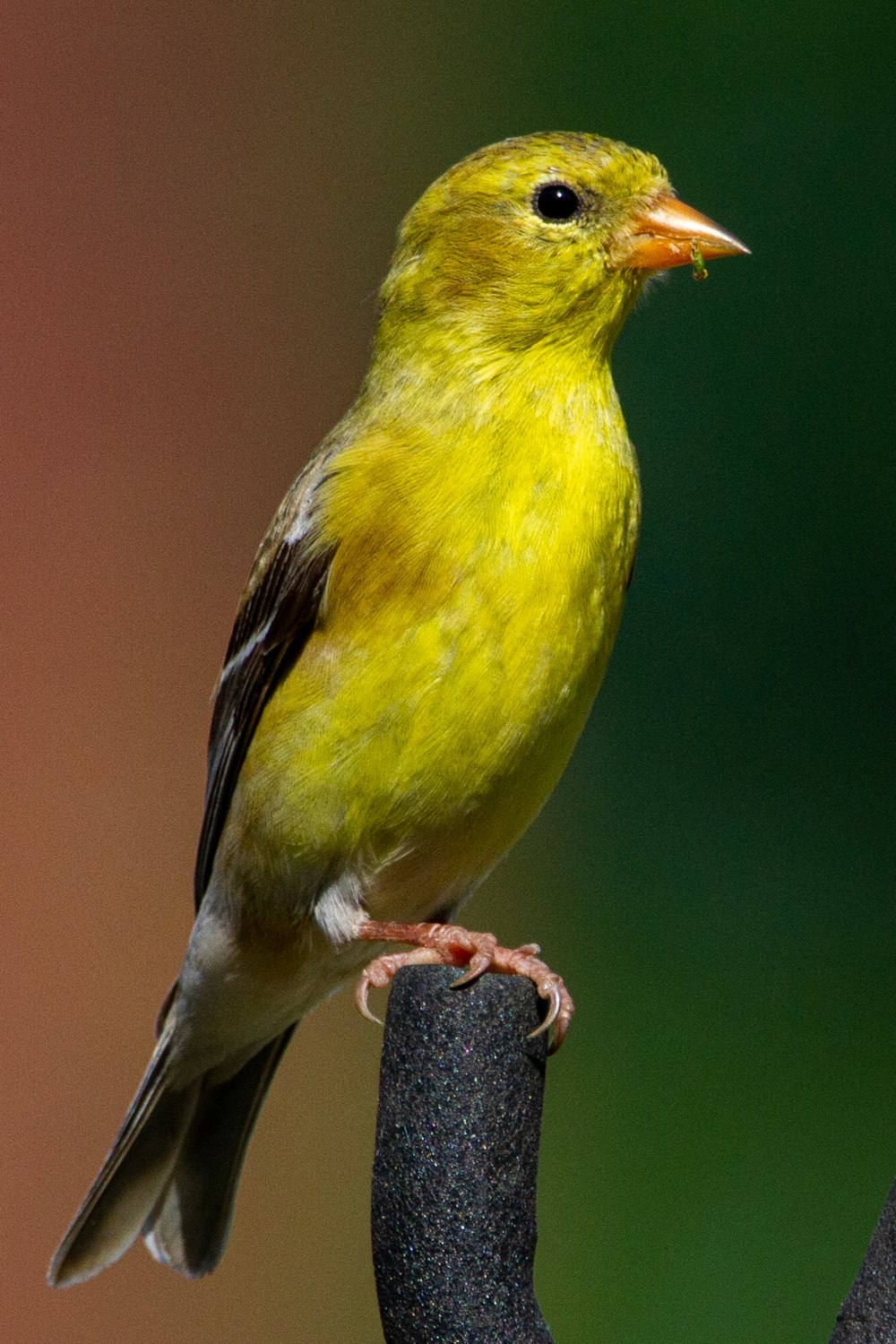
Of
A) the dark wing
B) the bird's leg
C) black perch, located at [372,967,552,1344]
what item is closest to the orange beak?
the dark wing

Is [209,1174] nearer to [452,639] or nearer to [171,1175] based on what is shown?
[171,1175]

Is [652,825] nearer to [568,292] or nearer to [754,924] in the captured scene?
[754,924]

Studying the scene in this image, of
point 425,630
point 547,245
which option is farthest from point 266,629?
point 547,245

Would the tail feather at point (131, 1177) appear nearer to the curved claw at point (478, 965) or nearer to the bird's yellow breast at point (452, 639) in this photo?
the bird's yellow breast at point (452, 639)

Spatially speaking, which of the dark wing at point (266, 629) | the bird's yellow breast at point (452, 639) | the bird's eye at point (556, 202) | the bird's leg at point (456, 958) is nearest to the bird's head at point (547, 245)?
the bird's eye at point (556, 202)

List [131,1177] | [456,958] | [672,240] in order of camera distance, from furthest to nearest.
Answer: [131,1177] < [672,240] < [456,958]

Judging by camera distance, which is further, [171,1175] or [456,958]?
[171,1175]

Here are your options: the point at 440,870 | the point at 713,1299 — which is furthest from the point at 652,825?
the point at 440,870
